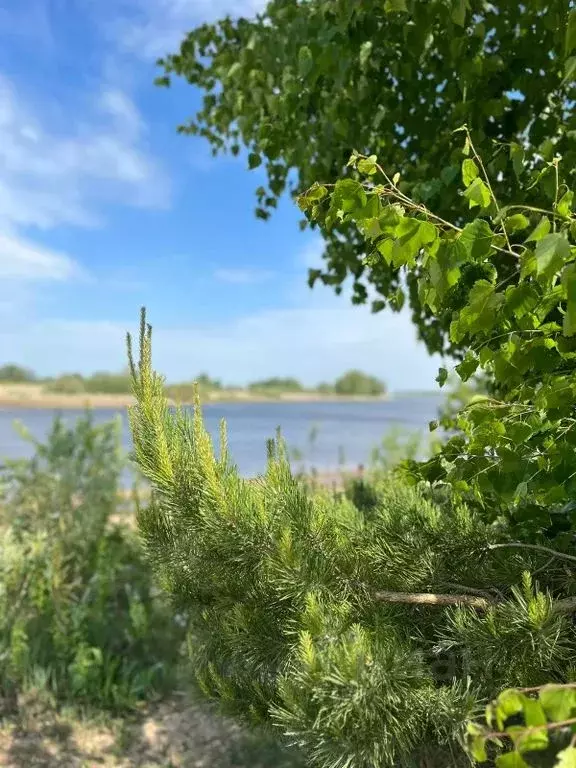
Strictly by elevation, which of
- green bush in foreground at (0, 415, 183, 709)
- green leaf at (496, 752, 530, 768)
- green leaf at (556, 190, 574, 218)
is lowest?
green bush in foreground at (0, 415, 183, 709)

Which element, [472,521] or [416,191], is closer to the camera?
[472,521]

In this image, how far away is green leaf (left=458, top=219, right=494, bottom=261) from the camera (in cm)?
102

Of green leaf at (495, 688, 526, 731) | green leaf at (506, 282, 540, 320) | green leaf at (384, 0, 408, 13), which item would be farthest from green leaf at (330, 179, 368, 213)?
green leaf at (384, 0, 408, 13)

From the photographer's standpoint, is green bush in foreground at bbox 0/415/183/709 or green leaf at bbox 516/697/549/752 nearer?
green leaf at bbox 516/697/549/752

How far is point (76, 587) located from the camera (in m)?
3.70

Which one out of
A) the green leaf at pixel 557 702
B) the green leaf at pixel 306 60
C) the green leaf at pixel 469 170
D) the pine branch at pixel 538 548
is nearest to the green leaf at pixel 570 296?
the green leaf at pixel 469 170

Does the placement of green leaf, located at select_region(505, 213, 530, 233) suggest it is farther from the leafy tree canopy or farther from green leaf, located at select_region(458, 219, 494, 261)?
the leafy tree canopy

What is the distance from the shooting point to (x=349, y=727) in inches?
42.8

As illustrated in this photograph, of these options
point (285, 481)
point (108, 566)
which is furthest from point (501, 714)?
point (108, 566)

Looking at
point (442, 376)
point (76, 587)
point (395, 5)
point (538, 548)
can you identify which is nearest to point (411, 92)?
point (395, 5)

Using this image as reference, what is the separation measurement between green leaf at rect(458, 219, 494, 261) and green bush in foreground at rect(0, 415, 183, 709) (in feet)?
8.31

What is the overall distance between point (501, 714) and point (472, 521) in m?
0.90

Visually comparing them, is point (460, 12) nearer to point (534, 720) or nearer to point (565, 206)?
point (565, 206)

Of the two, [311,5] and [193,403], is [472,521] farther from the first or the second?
[311,5]
